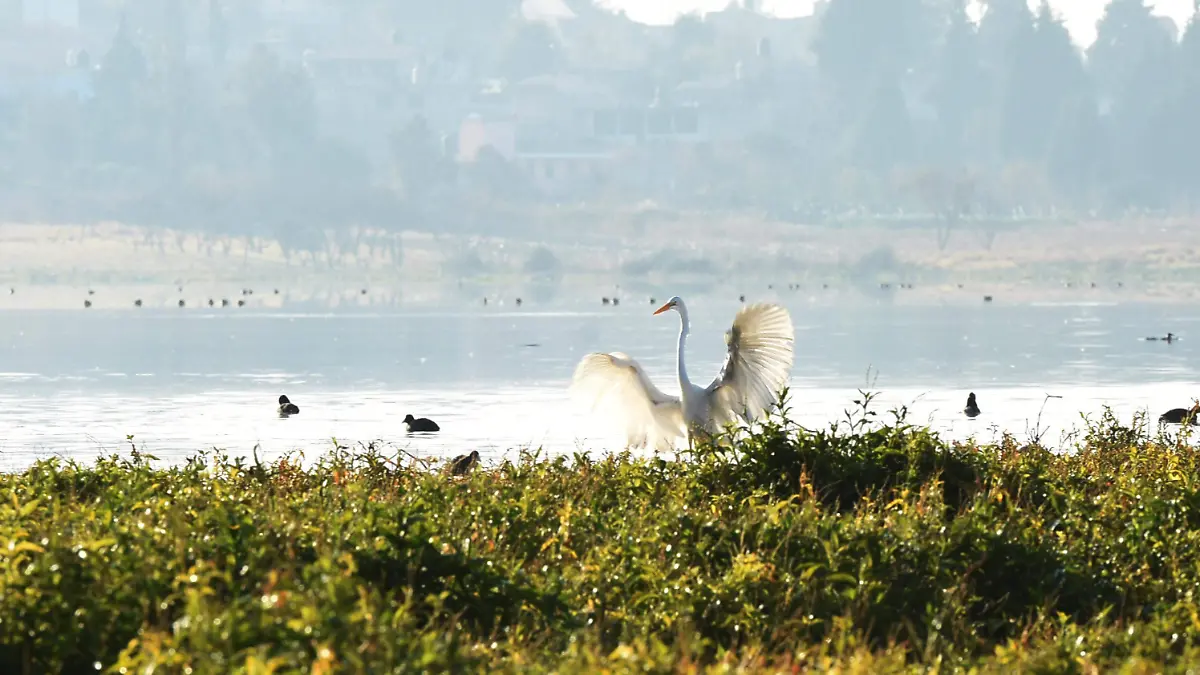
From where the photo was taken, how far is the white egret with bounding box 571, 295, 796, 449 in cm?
1736

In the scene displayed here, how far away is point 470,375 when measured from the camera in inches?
1842

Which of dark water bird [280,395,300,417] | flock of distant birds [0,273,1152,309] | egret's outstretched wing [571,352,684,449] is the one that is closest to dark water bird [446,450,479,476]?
egret's outstretched wing [571,352,684,449]

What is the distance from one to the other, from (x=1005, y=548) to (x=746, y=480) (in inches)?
109

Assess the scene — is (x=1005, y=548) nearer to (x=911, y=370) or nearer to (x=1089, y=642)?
(x=1089, y=642)

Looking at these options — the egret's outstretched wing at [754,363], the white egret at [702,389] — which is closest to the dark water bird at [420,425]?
the white egret at [702,389]

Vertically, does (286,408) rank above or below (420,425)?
below

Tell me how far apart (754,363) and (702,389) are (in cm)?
71

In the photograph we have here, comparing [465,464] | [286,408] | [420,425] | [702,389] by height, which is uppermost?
[702,389]

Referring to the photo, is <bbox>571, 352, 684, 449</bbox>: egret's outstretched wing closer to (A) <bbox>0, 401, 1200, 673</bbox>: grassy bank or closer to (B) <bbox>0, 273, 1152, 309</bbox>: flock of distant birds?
(A) <bbox>0, 401, 1200, 673</bbox>: grassy bank

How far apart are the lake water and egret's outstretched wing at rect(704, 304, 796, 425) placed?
4.89ft

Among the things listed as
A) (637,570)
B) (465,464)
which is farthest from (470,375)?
(637,570)

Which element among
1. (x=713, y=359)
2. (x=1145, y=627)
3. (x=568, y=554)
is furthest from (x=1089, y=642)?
(x=713, y=359)

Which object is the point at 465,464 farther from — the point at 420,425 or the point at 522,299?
the point at 522,299

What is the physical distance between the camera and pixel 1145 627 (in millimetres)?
9789
